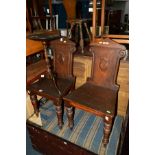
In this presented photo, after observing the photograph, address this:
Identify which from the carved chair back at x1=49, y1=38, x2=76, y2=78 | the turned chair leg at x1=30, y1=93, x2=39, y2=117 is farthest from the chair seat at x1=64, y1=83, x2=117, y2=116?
the turned chair leg at x1=30, y1=93, x2=39, y2=117

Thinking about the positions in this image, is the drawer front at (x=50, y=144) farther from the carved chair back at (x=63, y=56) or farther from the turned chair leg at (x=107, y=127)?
the carved chair back at (x=63, y=56)

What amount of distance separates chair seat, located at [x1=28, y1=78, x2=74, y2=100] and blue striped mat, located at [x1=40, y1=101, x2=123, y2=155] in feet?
1.12

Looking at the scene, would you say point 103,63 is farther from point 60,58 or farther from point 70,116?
point 70,116

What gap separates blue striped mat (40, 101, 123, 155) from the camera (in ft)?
4.83

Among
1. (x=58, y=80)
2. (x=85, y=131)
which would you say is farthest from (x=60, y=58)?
(x=85, y=131)

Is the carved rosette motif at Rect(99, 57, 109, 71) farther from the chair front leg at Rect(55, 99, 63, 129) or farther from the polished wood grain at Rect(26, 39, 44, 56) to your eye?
the polished wood grain at Rect(26, 39, 44, 56)

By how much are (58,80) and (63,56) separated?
280mm

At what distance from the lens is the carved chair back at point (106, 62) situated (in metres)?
1.53

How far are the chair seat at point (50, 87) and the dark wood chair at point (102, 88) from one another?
0.39 feet

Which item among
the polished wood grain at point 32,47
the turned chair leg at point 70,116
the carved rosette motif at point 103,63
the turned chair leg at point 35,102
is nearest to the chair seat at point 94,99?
the turned chair leg at point 70,116

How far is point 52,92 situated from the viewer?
5.35 feet
